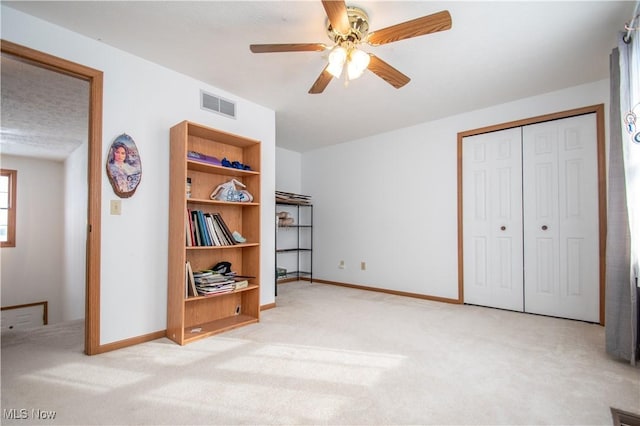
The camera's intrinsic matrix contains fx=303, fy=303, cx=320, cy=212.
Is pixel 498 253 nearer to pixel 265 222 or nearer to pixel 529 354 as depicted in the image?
pixel 529 354

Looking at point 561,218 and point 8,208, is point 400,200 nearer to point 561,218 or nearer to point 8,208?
point 561,218

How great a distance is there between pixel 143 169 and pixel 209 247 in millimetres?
850

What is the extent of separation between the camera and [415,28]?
5.57 ft

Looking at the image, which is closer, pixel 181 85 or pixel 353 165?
pixel 181 85

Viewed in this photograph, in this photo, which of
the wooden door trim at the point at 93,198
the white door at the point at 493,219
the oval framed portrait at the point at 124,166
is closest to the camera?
the wooden door trim at the point at 93,198

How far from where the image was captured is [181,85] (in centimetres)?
281

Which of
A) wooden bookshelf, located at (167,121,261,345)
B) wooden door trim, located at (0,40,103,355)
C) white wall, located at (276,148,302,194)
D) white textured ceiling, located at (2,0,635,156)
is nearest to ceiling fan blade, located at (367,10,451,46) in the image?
white textured ceiling, located at (2,0,635,156)

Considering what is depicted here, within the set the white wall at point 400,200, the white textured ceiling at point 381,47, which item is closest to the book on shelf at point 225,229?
the white textured ceiling at point 381,47

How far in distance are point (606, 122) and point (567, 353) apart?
2244 mm

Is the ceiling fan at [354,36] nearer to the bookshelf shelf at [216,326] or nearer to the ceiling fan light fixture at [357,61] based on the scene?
the ceiling fan light fixture at [357,61]

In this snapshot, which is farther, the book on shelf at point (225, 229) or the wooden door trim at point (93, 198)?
the book on shelf at point (225, 229)

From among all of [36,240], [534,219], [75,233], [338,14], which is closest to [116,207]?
[338,14]

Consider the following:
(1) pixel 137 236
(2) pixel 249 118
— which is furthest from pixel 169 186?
(2) pixel 249 118

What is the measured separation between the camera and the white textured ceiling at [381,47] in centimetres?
195
